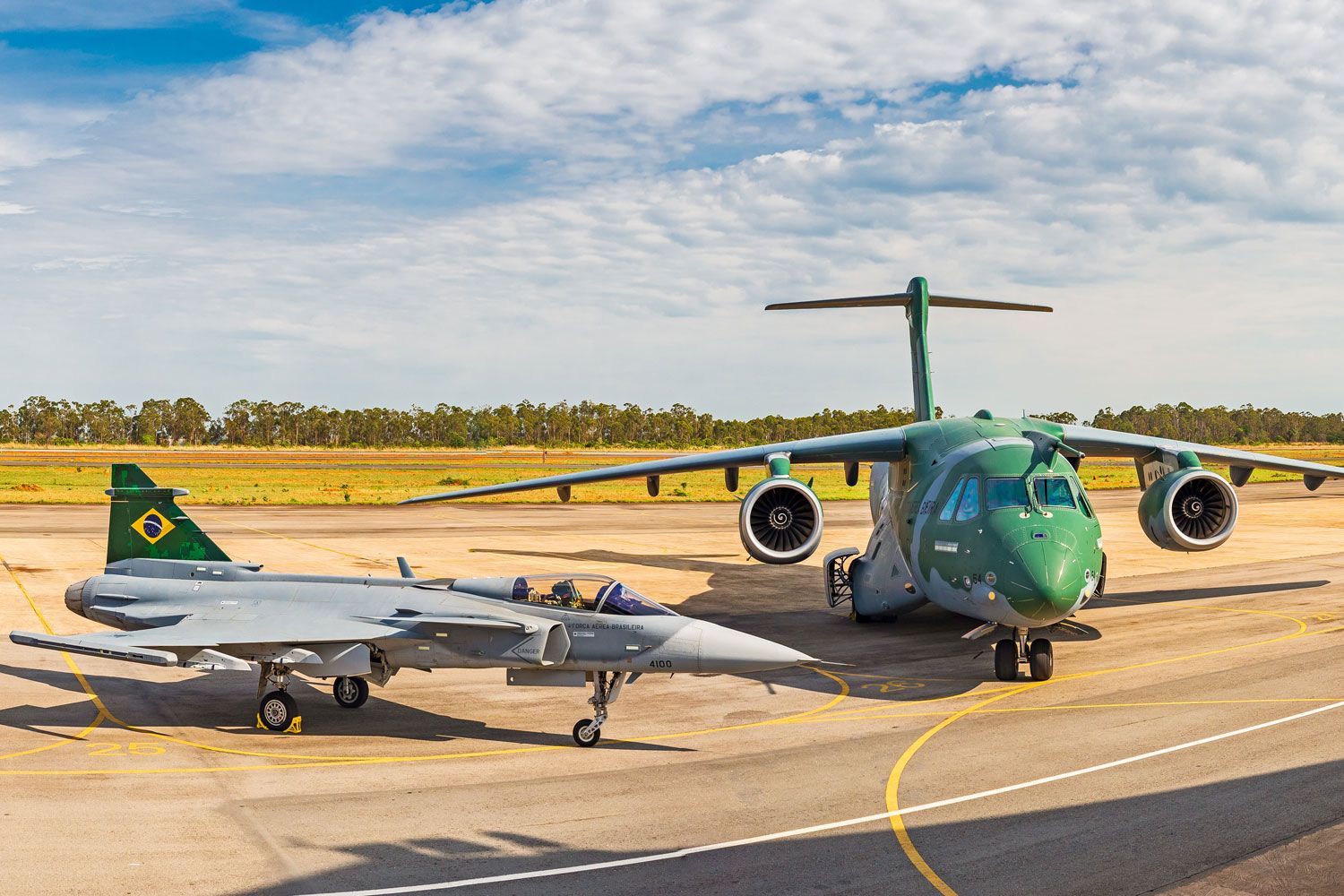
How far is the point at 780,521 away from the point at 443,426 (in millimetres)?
158636

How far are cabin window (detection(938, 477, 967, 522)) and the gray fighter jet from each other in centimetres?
496

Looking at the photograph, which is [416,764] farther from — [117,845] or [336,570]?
[336,570]

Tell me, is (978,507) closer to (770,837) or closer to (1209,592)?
(770,837)

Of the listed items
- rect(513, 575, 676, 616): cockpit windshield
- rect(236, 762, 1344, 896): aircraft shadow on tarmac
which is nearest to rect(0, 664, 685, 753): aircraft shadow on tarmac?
rect(513, 575, 676, 616): cockpit windshield

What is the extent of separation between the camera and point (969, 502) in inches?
670

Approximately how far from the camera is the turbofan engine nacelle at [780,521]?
1903 centimetres

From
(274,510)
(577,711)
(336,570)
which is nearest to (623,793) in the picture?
(577,711)

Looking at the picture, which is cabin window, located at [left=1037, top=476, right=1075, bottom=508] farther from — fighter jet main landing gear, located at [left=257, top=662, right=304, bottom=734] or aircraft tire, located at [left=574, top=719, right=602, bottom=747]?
fighter jet main landing gear, located at [left=257, top=662, right=304, bottom=734]

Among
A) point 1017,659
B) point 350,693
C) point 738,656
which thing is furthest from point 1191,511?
point 350,693

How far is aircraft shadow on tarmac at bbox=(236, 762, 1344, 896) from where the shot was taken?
28.9 feet

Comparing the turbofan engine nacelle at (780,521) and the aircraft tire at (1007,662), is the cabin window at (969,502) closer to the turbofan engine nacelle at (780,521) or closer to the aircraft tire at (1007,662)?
the aircraft tire at (1007,662)

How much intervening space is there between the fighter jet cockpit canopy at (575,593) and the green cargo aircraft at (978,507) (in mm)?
5413

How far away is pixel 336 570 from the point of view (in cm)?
2805

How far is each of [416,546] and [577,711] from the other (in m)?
20.3
